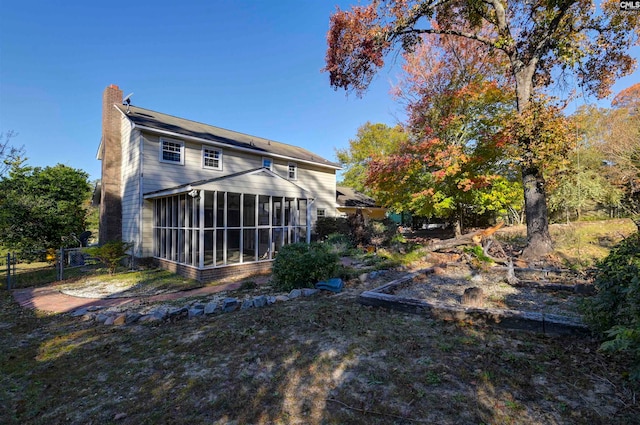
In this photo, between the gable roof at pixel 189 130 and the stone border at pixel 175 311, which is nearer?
the stone border at pixel 175 311

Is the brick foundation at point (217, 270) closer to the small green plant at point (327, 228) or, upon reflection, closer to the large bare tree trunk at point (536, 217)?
the small green plant at point (327, 228)

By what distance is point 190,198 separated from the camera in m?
9.42

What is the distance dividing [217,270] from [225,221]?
5.23 feet

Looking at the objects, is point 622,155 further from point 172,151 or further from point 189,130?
point 172,151

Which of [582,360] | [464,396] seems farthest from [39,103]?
[582,360]

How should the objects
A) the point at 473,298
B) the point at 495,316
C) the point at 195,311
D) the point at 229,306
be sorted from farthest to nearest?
the point at 229,306 → the point at 195,311 → the point at 473,298 → the point at 495,316

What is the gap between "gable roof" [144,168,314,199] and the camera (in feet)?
28.4

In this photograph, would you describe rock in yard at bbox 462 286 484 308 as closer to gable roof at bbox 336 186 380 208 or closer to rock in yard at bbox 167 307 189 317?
rock in yard at bbox 167 307 189 317

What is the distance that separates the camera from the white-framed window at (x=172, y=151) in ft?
37.5

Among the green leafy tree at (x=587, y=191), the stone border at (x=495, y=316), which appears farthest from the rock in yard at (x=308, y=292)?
the green leafy tree at (x=587, y=191)

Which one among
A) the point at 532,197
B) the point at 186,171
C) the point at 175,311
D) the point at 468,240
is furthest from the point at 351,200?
the point at 175,311

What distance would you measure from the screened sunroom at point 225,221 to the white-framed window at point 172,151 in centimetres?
185

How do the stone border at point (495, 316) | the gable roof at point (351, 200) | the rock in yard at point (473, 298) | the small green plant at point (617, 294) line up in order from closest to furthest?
the small green plant at point (617, 294)
the stone border at point (495, 316)
the rock in yard at point (473, 298)
the gable roof at point (351, 200)

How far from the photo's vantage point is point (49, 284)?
28.8 ft
